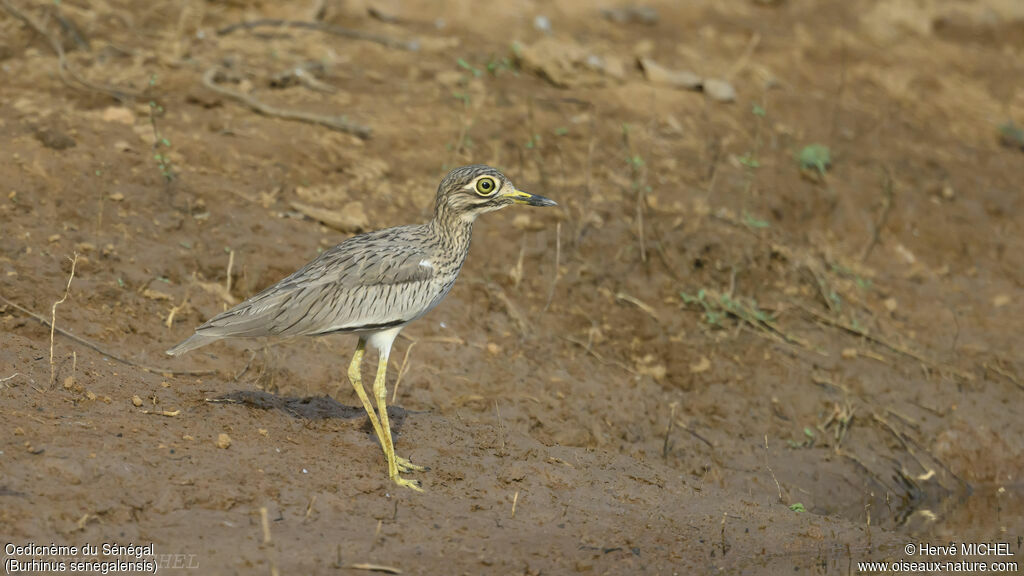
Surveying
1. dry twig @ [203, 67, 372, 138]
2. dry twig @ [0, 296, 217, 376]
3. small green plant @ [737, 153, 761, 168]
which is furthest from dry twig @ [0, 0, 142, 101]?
small green plant @ [737, 153, 761, 168]

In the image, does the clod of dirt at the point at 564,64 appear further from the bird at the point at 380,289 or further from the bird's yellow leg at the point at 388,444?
the bird's yellow leg at the point at 388,444

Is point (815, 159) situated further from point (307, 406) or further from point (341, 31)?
point (307, 406)

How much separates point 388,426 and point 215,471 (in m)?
0.90

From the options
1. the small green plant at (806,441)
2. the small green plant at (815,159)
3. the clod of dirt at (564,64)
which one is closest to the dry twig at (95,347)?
the small green plant at (806,441)

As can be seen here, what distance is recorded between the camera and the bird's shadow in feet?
20.7

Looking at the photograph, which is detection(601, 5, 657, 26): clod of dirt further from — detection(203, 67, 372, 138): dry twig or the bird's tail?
the bird's tail

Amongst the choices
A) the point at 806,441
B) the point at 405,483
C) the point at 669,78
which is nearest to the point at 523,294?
the point at 806,441

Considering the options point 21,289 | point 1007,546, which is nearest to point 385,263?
point 21,289

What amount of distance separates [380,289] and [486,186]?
0.87 meters

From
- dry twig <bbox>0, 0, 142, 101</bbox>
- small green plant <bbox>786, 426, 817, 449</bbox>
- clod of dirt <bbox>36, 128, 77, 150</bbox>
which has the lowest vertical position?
small green plant <bbox>786, 426, 817, 449</bbox>

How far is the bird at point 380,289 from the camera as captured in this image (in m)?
5.81

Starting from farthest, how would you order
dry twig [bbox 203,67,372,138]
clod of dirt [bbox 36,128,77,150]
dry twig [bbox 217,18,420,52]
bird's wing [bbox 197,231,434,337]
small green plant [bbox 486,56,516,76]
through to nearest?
1. dry twig [bbox 217,18,420,52]
2. small green plant [bbox 486,56,516,76]
3. dry twig [bbox 203,67,372,138]
4. clod of dirt [bbox 36,128,77,150]
5. bird's wing [bbox 197,231,434,337]

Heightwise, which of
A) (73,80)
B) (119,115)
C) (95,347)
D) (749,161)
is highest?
(73,80)

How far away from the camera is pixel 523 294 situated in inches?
328
